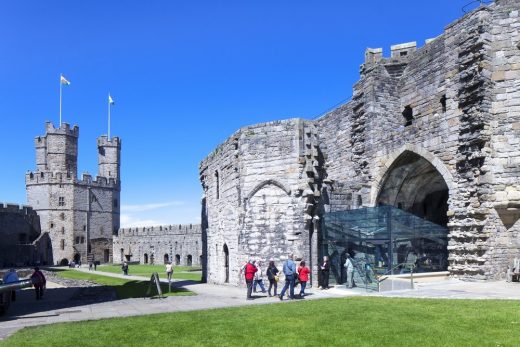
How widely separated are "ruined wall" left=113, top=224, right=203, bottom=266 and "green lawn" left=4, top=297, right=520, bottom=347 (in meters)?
41.9

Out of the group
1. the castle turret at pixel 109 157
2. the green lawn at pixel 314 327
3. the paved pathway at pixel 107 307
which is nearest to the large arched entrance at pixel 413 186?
the paved pathway at pixel 107 307

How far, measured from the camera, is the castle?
1669 cm

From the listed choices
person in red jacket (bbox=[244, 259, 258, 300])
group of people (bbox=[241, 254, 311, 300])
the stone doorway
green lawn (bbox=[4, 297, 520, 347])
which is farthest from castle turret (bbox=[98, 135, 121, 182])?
green lawn (bbox=[4, 297, 520, 347])

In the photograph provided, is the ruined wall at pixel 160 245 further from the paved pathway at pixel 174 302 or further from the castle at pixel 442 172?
the paved pathway at pixel 174 302

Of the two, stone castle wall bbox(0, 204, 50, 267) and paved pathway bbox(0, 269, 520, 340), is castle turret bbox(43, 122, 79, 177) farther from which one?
paved pathway bbox(0, 269, 520, 340)

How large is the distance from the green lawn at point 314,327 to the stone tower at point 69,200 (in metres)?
54.2

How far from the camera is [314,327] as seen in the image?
902 cm

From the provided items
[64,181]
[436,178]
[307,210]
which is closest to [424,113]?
[436,178]

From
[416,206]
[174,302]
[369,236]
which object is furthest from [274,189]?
[416,206]

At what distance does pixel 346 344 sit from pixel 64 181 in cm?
6005

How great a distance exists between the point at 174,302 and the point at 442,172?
→ 1143cm

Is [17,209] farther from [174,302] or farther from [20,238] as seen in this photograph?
[174,302]

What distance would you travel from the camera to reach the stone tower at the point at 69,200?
6053 centimetres

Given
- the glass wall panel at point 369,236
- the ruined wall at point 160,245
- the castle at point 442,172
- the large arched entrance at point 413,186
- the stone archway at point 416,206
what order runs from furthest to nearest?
1. the ruined wall at point 160,245
2. the large arched entrance at point 413,186
3. the stone archway at point 416,206
4. the glass wall panel at point 369,236
5. the castle at point 442,172
